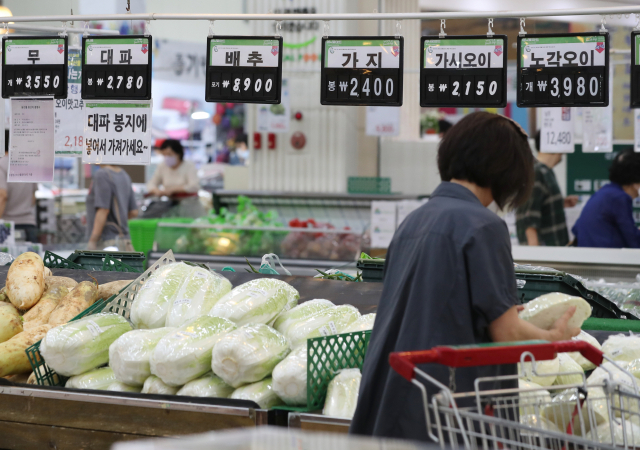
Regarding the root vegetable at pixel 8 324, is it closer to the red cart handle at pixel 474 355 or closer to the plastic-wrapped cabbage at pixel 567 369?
the red cart handle at pixel 474 355

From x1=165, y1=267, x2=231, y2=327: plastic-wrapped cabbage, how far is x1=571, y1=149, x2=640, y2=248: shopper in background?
3.84 m

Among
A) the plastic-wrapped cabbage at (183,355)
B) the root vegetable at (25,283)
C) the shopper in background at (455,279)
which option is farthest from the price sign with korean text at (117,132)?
the shopper in background at (455,279)

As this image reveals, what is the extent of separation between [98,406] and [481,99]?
8.22 feet

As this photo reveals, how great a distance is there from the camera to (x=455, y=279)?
5.50ft

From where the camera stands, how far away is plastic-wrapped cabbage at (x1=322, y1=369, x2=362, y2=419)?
1969 mm

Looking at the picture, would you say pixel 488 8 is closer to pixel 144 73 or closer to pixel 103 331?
pixel 144 73

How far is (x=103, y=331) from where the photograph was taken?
2.37m

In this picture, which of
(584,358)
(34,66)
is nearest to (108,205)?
(34,66)

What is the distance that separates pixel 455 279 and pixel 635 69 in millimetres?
2487

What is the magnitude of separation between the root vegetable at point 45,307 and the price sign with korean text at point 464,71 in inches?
82.0

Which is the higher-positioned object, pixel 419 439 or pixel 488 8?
pixel 488 8

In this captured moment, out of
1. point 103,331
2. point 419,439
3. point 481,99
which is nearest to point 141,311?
point 103,331

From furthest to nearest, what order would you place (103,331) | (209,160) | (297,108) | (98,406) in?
1. (209,160)
2. (297,108)
3. (103,331)
4. (98,406)

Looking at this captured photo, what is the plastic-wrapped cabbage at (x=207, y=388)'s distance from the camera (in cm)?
211
